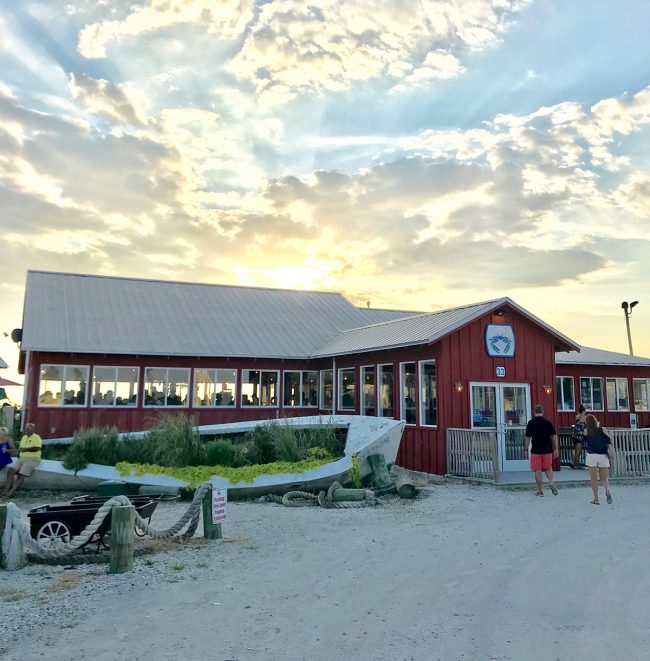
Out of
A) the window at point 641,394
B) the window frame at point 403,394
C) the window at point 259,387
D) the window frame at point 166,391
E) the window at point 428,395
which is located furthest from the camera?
the window at point 641,394

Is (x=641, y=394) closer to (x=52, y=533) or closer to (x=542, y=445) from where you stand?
(x=542, y=445)

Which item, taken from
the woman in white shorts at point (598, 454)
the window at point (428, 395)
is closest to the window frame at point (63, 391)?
the window at point (428, 395)

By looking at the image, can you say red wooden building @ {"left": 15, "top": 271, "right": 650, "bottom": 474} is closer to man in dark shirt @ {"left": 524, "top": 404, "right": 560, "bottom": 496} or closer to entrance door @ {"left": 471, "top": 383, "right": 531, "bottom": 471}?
entrance door @ {"left": 471, "top": 383, "right": 531, "bottom": 471}

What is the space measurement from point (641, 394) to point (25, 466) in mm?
22503

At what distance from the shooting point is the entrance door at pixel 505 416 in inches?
639

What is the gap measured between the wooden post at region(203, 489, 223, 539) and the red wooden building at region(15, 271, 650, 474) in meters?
7.90

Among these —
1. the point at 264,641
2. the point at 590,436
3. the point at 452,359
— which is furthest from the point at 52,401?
the point at 264,641

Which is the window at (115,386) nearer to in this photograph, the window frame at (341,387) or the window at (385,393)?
the window frame at (341,387)

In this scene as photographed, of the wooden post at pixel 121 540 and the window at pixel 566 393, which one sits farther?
the window at pixel 566 393

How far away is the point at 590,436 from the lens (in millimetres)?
12281

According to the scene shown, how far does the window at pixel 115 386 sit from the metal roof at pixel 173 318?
2.79 feet

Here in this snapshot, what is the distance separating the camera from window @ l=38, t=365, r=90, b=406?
1955 cm

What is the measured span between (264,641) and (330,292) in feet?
84.8

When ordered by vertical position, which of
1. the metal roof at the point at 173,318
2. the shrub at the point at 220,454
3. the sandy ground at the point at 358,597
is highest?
the metal roof at the point at 173,318
